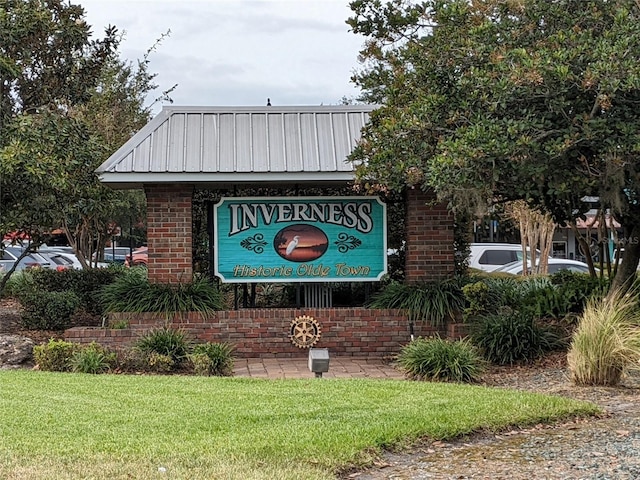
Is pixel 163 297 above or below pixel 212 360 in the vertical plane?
above

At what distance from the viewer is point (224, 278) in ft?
42.3

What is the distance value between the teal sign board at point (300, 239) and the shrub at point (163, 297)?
376 mm

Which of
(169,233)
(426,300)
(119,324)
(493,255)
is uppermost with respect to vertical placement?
(169,233)

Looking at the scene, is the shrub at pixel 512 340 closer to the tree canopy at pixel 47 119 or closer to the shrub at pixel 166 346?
the shrub at pixel 166 346

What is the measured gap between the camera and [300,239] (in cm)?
1305

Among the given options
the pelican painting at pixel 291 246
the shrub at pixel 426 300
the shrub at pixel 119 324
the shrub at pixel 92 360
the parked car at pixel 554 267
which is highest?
the pelican painting at pixel 291 246

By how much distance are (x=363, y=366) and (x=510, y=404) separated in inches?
159

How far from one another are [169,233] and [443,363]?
16.8 ft

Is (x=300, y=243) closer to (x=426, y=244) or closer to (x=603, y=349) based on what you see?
(x=426, y=244)

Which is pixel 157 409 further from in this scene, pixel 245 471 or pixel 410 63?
pixel 410 63

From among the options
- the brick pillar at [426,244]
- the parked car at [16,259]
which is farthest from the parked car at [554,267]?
the parked car at [16,259]

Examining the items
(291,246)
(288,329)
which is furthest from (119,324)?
(291,246)

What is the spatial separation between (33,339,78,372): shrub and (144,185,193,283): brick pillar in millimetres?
2609

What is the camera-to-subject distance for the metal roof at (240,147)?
1247 cm
